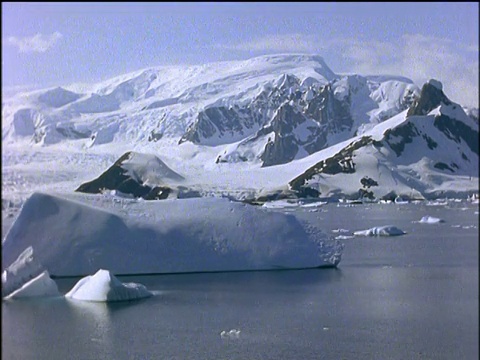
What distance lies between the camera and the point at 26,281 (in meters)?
10.1

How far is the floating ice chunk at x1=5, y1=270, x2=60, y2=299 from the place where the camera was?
9.78 m

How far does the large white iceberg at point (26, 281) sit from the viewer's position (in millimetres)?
9758

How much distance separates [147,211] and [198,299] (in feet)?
10.2

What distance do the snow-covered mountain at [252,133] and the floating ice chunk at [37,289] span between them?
4938 millimetres

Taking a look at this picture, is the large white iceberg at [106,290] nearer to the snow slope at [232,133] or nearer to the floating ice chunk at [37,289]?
the floating ice chunk at [37,289]

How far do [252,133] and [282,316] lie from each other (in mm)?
33846

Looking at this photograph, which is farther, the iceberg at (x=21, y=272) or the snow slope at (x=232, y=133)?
the snow slope at (x=232, y=133)

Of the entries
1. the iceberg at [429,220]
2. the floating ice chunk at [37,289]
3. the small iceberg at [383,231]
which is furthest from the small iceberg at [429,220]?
the floating ice chunk at [37,289]

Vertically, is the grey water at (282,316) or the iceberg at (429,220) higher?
the grey water at (282,316)

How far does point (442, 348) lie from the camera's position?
23.2 ft

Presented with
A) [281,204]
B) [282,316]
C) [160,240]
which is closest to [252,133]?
[281,204]

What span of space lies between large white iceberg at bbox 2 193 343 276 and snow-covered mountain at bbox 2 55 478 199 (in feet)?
9.26

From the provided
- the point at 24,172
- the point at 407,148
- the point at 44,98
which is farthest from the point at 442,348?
the point at 44,98

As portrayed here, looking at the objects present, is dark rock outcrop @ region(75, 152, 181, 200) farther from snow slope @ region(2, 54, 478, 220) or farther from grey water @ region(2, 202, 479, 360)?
grey water @ region(2, 202, 479, 360)
